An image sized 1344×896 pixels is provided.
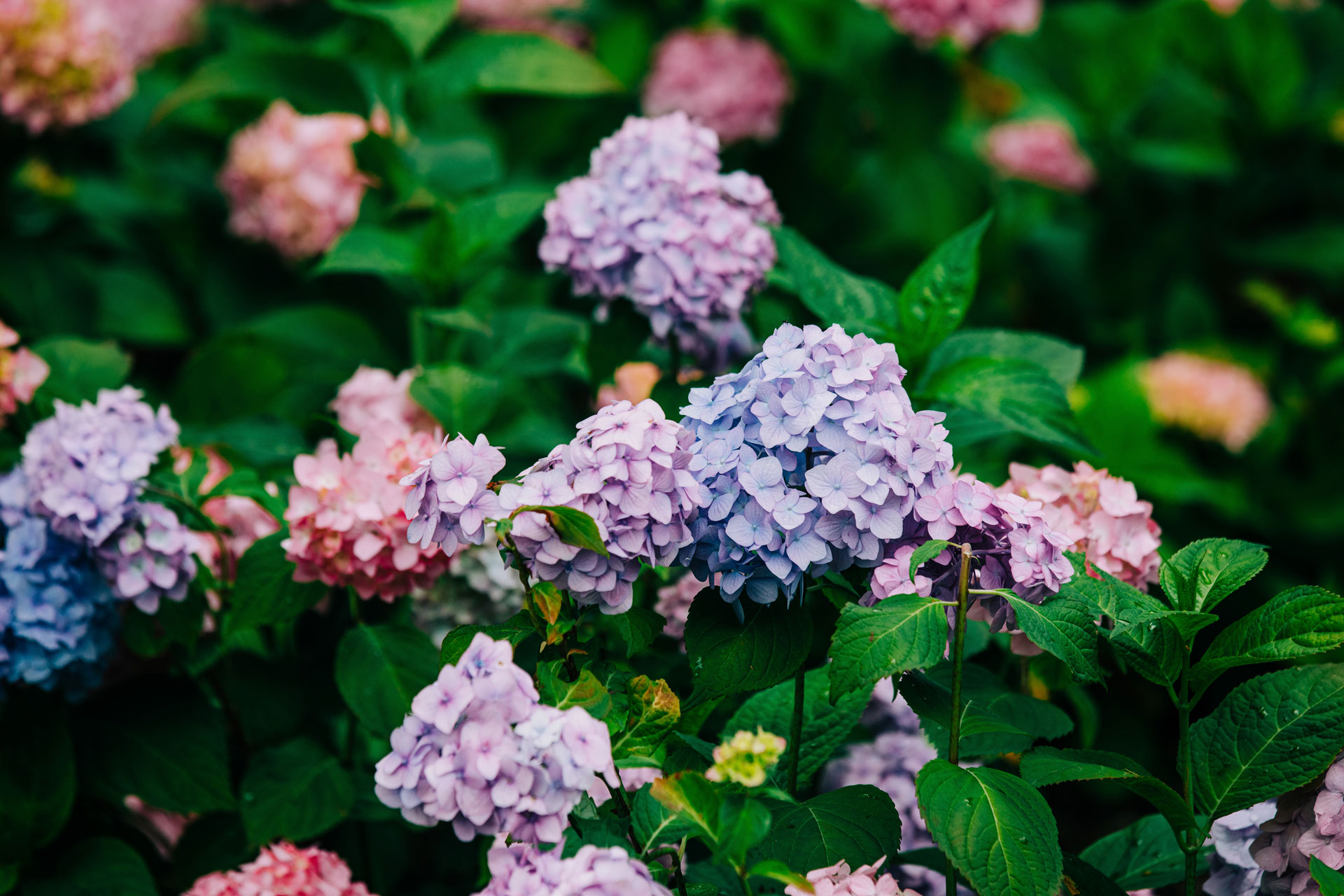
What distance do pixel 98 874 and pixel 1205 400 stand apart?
2.22 meters

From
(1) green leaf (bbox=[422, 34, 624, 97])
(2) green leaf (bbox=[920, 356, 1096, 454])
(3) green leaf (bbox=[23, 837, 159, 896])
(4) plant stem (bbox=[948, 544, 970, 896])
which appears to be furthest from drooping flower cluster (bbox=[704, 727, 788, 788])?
(1) green leaf (bbox=[422, 34, 624, 97])

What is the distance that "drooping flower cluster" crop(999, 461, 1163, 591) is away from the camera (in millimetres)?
1111

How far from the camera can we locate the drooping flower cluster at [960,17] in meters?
2.30

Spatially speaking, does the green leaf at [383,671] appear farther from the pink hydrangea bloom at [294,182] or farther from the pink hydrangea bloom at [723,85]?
the pink hydrangea bloom at [723,85]

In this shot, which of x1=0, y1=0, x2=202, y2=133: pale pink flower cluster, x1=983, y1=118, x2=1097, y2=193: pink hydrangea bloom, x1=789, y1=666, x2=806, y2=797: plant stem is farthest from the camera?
x1=983, y1=118, x2=1097, y2=193: pink hydrangea bloom

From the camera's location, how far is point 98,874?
124cm

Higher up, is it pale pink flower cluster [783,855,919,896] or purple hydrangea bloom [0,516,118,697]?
pale pink flower cluster [783,855,919,896]

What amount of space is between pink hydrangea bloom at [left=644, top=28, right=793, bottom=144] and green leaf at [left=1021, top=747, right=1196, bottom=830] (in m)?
1.81

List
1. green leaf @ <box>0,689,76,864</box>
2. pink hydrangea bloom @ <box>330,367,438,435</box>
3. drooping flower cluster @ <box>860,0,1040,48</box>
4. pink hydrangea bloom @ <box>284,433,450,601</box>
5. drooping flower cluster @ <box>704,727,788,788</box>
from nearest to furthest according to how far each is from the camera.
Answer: drooping flower cluster @ <box>704,727,788,788</box> → pink hydrangea bloom @ <box>284,433,450,601</box> → green leaf @ <box>0,689,76,864</box> → pink hydrangea bloom @ <box>330,367,438,435</box> → drooping flower cluster @ <box>860,0,1040,48</box>

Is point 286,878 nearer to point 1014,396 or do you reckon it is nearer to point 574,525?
point 574,525

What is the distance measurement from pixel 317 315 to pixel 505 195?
1.52 ft

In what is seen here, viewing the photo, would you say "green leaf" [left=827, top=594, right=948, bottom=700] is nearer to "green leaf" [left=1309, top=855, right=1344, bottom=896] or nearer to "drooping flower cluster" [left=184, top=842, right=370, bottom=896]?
"green leaf" [left=1309, top=855, right=1344, bottom=896]

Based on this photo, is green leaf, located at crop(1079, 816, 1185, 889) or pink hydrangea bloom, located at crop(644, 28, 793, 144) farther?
pink hydrangea bloom, located at crop(644, 28, 793, 144)

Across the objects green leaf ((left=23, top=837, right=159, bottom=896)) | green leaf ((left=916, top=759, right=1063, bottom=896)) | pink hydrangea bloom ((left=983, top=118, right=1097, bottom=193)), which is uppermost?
green leaf ((left=916, top=759, right=1063, bottom=896))
